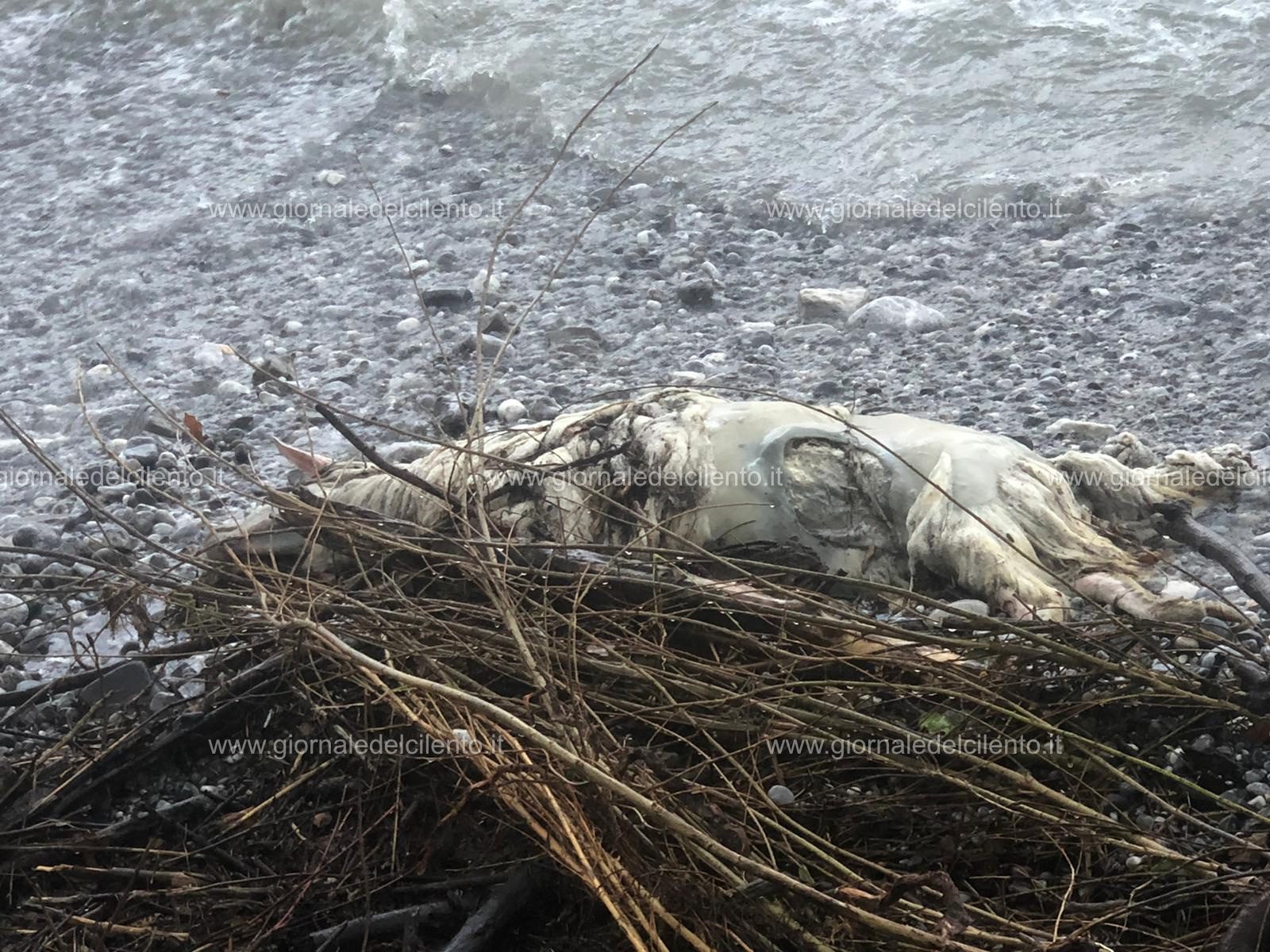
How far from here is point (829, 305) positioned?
4.27 meters

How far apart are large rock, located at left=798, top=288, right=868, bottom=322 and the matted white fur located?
1112mm

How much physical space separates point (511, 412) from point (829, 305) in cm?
116

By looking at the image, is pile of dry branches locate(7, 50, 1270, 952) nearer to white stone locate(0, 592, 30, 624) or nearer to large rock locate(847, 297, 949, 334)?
white stone locate(0, 592, 30, 624)

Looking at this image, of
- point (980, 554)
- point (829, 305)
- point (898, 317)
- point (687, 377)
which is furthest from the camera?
point (829, 305)

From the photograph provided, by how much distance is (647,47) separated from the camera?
5.98 m

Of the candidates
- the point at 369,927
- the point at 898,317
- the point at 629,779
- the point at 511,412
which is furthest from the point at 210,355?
the point at 629,779

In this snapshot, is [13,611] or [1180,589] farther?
[13,611]

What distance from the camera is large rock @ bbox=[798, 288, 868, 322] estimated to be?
4.27 meters

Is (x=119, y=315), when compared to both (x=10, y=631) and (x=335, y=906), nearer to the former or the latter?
(x=10, y=631)

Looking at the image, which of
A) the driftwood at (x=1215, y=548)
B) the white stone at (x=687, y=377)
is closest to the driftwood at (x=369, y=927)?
the driftwood at (x=1215, y=548)

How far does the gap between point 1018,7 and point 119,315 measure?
13.2 ft

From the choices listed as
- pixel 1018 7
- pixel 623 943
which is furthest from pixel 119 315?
pixel 1018 7

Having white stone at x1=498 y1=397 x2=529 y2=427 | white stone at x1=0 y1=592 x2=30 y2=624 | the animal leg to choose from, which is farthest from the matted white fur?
white stone at x1=0 y1=592 x2=30 y2=624

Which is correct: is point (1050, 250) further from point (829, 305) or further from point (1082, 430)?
point (1082, 430)
